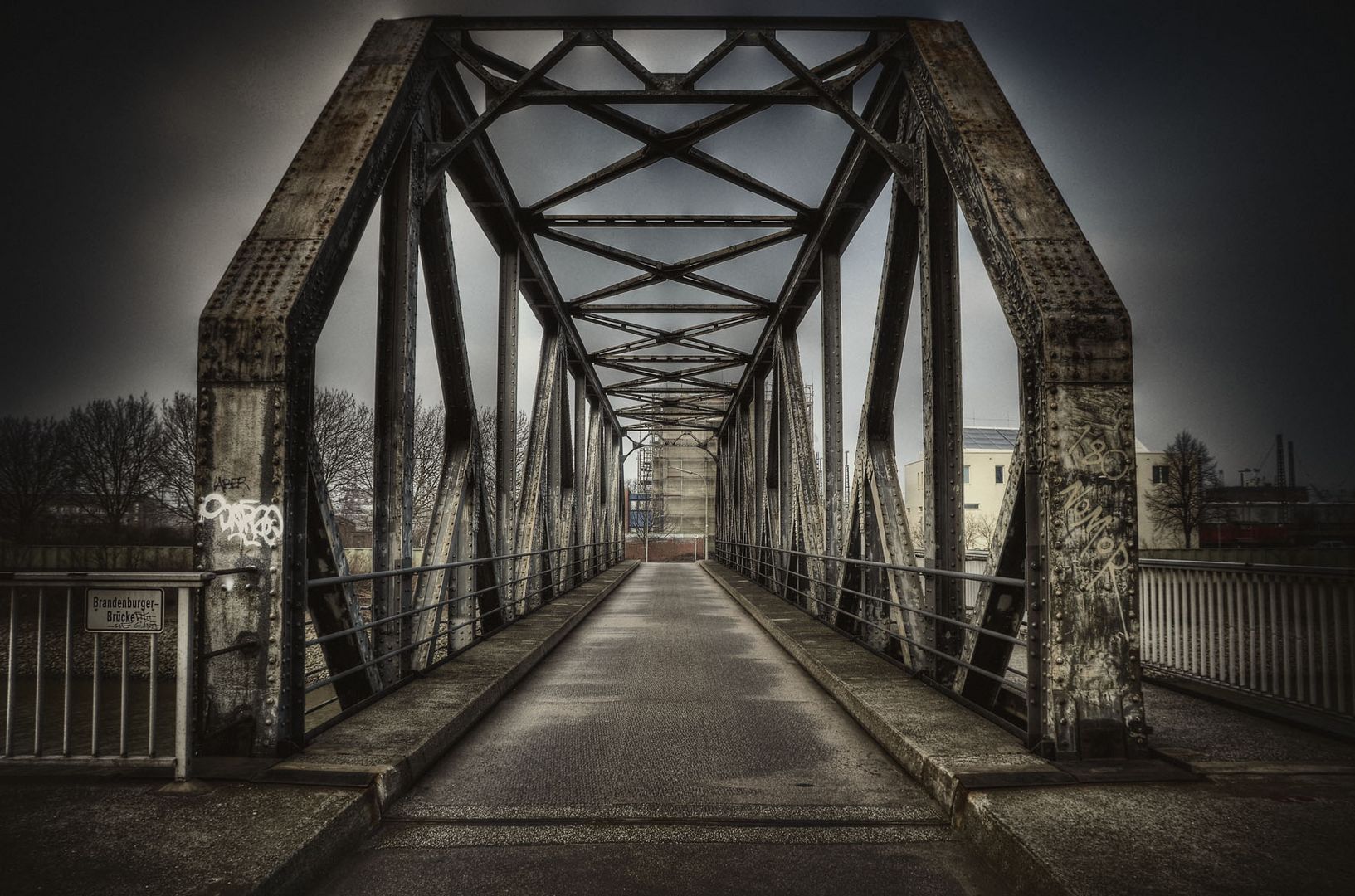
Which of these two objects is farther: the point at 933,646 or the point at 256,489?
the point at 933,646

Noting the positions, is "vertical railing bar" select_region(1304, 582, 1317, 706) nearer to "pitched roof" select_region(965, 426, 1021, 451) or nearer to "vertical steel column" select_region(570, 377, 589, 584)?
"vertical steel column" select_region(570, 377, 589, 584)

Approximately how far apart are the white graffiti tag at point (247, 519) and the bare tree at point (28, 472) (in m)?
35.9

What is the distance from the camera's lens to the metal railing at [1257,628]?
504cm

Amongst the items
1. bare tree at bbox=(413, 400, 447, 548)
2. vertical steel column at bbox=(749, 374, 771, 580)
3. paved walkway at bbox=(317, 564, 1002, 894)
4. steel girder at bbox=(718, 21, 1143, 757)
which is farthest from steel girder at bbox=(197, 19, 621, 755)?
bare tree at bbox=(413, 400, 447, 548)

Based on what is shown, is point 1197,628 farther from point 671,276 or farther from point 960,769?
point 671,276

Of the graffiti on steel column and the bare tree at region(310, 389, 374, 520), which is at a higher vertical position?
the bare tree at region(310, 389, 374, 520)

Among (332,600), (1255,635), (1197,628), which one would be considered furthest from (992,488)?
(332,600)

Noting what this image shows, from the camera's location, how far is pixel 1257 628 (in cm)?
572

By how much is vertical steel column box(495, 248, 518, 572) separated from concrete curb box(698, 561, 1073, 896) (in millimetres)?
5343

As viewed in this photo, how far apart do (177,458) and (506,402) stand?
2639 centimetres

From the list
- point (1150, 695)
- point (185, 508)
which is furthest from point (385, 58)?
point (185, 508)

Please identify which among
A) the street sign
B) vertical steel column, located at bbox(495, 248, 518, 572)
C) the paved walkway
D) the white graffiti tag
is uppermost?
vertical steel column, located at bbox(495, 248, 518, 572)

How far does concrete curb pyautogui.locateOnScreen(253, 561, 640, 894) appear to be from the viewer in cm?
313

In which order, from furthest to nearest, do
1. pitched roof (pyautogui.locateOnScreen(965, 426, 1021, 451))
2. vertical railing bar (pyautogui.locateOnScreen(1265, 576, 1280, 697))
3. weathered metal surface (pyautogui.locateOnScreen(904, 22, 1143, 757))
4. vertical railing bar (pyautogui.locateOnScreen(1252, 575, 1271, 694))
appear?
pitched roof (pyautogui.locateOnScreen(965, 426, 1021, 451)), vertical railing bar (pyautogui.locateOnScreen(1252, 575, 1271, 694)), vertical railing bar (pyautogui.locateOnScreen(1265, 576, 1280, 697)), weathered metal surface (pyautogui.locateOnScreen(904, 22, 1143, 757))
